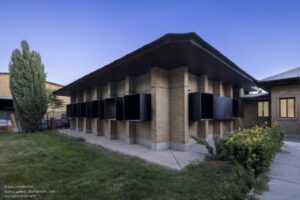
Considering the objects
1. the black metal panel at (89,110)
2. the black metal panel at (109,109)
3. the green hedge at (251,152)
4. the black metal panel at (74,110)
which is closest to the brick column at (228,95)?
the black metal panel at (109,109)

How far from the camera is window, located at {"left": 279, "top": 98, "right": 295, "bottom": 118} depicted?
11922 mm

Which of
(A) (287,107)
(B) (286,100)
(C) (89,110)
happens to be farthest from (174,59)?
(A) (287,107)

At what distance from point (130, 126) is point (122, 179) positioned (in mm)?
4646

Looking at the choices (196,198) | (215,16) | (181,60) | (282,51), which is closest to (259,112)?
(282,51)

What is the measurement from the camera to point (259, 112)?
15.2m

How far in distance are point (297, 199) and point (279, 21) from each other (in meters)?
10.7

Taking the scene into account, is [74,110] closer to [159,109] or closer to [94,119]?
[94,119]

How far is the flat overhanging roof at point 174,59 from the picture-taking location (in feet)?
17.3

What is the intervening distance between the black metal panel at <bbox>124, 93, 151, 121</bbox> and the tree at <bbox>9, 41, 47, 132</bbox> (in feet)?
33.0

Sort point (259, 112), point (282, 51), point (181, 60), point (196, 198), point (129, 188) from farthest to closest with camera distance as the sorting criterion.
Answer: point (259, 112)
point (282, 51)
point (181, 60)
point (129, 188)
point (196, 198)

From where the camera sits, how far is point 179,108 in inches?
296

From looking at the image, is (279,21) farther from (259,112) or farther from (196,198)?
(196,198)

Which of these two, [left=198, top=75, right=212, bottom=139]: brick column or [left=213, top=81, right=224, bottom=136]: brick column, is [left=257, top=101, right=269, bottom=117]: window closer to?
[left=213, top=81, right=224, bottom=136]: brick column

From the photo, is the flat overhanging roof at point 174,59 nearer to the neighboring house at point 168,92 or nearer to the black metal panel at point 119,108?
the neighboring house at point 168,92
